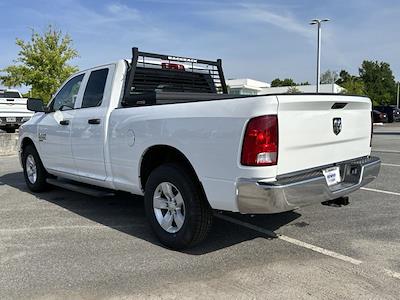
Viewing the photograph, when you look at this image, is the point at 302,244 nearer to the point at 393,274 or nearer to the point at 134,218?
the point at 393,274

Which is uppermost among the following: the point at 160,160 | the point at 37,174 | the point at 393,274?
the point at 160,160

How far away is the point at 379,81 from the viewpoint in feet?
286

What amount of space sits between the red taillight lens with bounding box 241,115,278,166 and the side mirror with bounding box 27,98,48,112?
4185 mm

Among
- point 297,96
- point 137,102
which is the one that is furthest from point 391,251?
point 137,102

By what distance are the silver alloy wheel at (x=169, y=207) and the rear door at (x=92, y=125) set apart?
1098 mm

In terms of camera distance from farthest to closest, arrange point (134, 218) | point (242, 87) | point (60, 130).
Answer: point (242, 87)
point (60, 130)
point (134, 218)

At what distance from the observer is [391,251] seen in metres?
4.40

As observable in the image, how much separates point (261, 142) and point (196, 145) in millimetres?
682

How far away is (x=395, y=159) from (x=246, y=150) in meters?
8.46

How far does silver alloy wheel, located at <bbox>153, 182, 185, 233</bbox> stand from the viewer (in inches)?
178

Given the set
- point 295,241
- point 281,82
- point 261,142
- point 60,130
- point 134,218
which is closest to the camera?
point 261,142

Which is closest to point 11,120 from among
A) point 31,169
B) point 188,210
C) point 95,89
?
point 31,169

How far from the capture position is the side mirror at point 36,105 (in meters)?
6.83

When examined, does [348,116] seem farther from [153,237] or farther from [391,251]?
[153,237]
